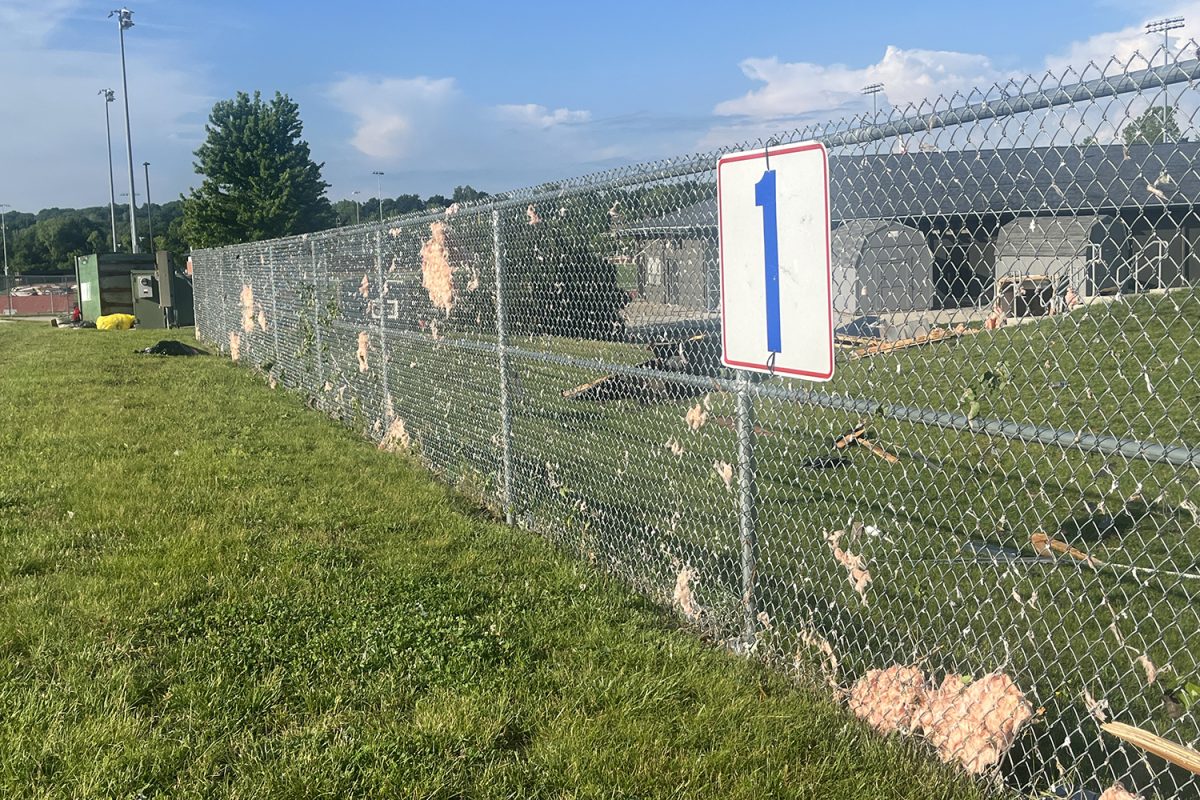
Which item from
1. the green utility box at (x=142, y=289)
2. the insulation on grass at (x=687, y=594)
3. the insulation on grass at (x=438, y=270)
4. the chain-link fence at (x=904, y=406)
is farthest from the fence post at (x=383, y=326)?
the green utility box at (x=142, y=289)

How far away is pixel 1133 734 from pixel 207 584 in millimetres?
3912

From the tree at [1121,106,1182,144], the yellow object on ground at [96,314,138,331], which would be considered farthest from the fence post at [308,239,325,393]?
the yellow object on ground at [96,314,138,331]

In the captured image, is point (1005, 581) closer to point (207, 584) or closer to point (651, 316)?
point (651, 316)

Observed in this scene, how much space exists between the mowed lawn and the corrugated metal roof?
1757 mm

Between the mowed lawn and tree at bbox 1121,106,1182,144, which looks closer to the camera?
tree at bbox 1121,106,1182,144

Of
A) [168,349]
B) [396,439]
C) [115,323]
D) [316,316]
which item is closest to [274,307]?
[316,316]

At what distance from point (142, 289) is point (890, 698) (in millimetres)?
27617

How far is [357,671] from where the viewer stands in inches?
146

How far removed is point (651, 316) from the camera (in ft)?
15.2

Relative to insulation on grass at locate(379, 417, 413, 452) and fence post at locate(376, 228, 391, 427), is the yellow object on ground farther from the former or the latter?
insulation on grass at locate(379, 417, 413, 452)

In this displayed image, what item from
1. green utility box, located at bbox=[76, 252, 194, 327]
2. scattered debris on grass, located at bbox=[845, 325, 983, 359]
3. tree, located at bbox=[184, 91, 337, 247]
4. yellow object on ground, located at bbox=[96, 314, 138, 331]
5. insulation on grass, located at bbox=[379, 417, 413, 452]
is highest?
tree, located at bbox=[184, 91, 337, 247]

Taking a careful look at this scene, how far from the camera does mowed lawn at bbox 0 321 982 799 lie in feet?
9.87

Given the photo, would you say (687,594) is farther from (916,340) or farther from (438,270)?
(438,270)

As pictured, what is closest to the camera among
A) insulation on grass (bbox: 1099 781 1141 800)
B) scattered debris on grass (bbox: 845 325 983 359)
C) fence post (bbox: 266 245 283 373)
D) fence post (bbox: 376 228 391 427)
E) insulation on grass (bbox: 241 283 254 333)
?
insulation on grass (bbox: 1099 781 1141 800)
